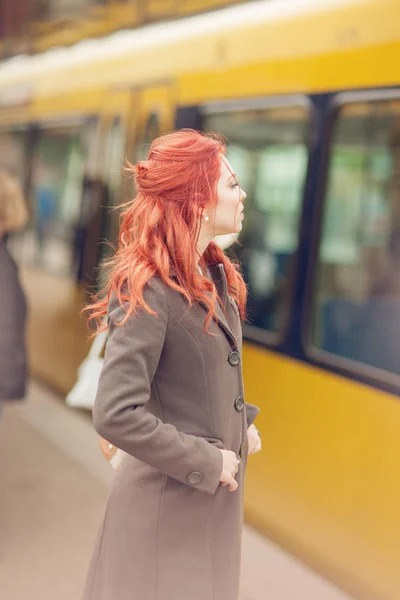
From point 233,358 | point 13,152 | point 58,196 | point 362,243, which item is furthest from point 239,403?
point 13,152

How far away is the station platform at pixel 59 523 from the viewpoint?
380 centimetres

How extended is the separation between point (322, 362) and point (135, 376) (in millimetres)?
2155

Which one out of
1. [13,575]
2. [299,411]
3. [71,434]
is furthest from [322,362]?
[71,434]

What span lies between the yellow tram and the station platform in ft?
0.52

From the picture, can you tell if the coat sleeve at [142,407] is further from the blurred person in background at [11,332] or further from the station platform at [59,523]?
the blurred person in background at [11,332]

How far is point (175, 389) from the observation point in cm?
205

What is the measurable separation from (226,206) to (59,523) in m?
2.86

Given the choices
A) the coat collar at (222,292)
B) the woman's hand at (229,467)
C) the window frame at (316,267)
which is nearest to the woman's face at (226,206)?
the coat collar at (222,292)

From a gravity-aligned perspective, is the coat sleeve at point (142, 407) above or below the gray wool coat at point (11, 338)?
→ above

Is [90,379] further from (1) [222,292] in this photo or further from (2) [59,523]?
(2) [59,523]

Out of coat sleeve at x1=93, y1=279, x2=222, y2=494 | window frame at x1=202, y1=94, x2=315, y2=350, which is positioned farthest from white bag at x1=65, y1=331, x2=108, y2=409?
window frame at x1=202, y1=94, x2=315, y2=350

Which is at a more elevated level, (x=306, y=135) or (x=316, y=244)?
(x=306, y=135)

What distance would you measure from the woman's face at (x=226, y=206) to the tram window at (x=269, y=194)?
209 cm

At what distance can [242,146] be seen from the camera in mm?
4621
